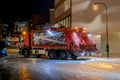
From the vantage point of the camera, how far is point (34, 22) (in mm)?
134000

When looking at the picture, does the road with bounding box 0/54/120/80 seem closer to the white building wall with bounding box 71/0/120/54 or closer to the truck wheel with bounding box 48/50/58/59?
the truck wheel with bounding box 48/50/58/59

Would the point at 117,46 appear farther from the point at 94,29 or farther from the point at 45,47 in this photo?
the point at 45,47

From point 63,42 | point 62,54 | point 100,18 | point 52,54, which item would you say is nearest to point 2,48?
point 52,54

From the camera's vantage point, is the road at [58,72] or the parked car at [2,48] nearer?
the road at [58,72]

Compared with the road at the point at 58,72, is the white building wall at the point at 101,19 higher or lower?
higher

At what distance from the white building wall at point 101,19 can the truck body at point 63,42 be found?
18.5m

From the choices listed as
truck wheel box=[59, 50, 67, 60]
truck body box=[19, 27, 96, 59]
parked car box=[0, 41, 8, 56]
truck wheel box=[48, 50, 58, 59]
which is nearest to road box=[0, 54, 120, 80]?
truck body box=[19, 27, 96, 59]

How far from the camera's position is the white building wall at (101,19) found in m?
55.7

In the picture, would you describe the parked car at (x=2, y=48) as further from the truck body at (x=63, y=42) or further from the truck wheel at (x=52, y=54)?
the truck wheel at (x=52, y=54)

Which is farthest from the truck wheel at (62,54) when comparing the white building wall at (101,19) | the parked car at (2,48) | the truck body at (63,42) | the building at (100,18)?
the white building wall at (101,19)

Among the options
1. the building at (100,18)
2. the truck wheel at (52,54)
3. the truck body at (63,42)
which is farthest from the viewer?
the building at (100,18)

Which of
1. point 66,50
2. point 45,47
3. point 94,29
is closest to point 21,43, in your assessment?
point 45,47

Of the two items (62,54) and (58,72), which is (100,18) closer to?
(62,54)

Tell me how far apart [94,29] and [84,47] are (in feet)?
68.1
